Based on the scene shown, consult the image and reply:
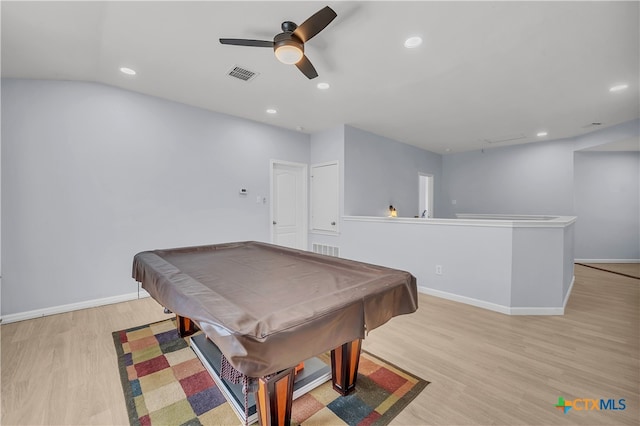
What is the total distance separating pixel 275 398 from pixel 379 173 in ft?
15.3

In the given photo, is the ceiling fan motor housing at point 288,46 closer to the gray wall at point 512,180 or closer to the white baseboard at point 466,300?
the white baseboard at point 466,300

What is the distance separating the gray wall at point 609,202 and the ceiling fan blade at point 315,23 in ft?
21.1

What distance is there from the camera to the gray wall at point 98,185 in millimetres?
2764

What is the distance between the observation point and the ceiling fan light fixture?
1.87 m

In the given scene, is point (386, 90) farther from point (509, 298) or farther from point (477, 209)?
point (477, 209)

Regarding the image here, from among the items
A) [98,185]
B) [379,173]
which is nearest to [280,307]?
[98,185]

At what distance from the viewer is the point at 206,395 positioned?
1694 millimetres

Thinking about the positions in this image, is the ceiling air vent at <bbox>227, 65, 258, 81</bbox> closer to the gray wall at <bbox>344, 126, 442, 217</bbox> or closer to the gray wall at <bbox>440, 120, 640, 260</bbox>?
the gray wall at <bbox>344, 126, 442, 217</bbox>

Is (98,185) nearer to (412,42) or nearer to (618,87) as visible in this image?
(412,42)

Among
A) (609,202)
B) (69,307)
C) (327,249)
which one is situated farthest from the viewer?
(609,202)

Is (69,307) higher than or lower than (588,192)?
lower

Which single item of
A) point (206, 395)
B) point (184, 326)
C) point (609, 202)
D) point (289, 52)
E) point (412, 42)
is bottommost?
point (206, 395)

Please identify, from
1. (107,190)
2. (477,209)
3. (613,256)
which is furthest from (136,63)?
(613,256)

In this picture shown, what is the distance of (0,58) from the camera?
2.38 m
